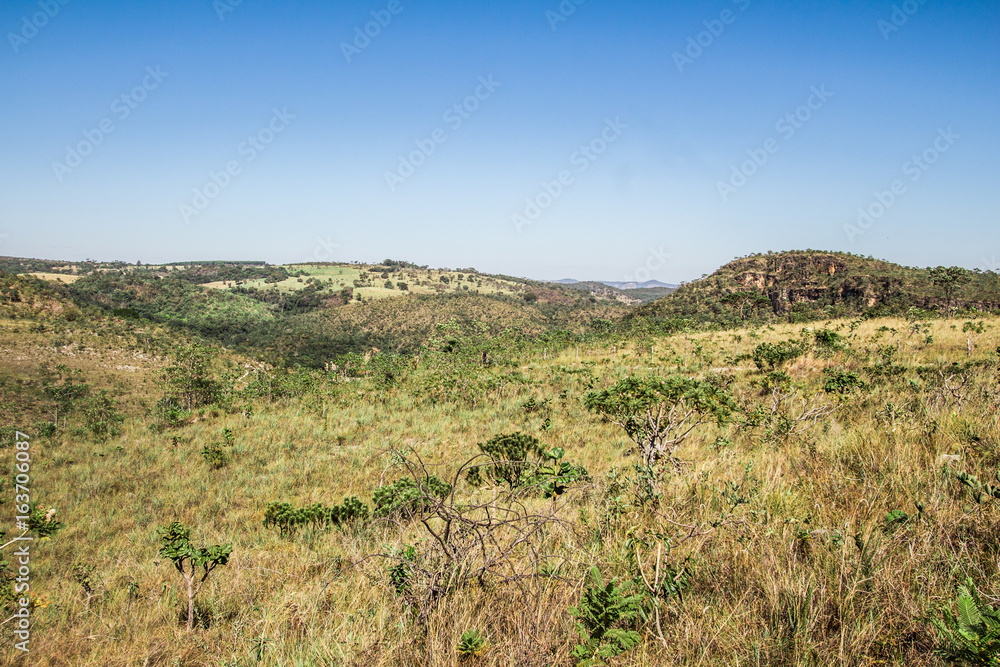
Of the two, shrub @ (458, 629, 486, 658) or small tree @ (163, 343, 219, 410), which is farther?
small tree @ (163, 343, 219, 410)

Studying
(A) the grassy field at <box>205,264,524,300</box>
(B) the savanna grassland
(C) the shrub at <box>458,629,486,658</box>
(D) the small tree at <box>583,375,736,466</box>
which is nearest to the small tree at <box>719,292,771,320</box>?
(B) the savanna grassland

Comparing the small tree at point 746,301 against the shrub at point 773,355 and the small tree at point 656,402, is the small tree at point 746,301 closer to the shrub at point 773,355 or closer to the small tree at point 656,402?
the shrub at point 773,355

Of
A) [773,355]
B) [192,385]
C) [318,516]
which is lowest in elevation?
[192,385]

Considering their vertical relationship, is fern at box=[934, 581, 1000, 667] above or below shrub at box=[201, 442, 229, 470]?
above

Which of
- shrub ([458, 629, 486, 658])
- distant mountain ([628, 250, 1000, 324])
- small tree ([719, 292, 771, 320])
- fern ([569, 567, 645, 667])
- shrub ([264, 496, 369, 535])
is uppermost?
distant mountain ([628, 250, 1000, 324])

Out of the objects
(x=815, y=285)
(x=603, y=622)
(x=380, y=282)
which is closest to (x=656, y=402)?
(x=603, y=622)

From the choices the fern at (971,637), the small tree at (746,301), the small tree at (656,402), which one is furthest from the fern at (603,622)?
the small tree at (746,301)

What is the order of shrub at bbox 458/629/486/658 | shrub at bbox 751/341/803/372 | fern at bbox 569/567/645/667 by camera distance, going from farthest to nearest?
shrub at bbox 751/341/803/372 < shrub at bbox 458/629/486/658 < fern at bbox 569/567/645/667

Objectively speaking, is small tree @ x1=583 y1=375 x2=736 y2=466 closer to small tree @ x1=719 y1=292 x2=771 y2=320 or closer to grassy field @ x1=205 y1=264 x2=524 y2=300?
small tree @ x1=719 y1=292 x2=771 y2=320

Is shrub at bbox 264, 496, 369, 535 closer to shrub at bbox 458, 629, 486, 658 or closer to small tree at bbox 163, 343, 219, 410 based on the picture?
shrub at bbox 458, 629, 486, 658

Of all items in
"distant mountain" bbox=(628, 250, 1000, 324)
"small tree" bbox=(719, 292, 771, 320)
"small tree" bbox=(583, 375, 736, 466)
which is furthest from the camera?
"distant mountain" bbox=(628, 250, 1000, 324)

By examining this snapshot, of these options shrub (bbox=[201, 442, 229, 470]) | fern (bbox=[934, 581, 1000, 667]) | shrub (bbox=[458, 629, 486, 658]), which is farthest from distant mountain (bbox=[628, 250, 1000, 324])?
shrub (bbox=[458, 629, 486, 658])

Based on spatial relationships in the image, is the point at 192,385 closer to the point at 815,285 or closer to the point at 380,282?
the point at 815,285

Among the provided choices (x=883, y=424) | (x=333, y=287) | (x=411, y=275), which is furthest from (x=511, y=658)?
(x=411, y=275)
